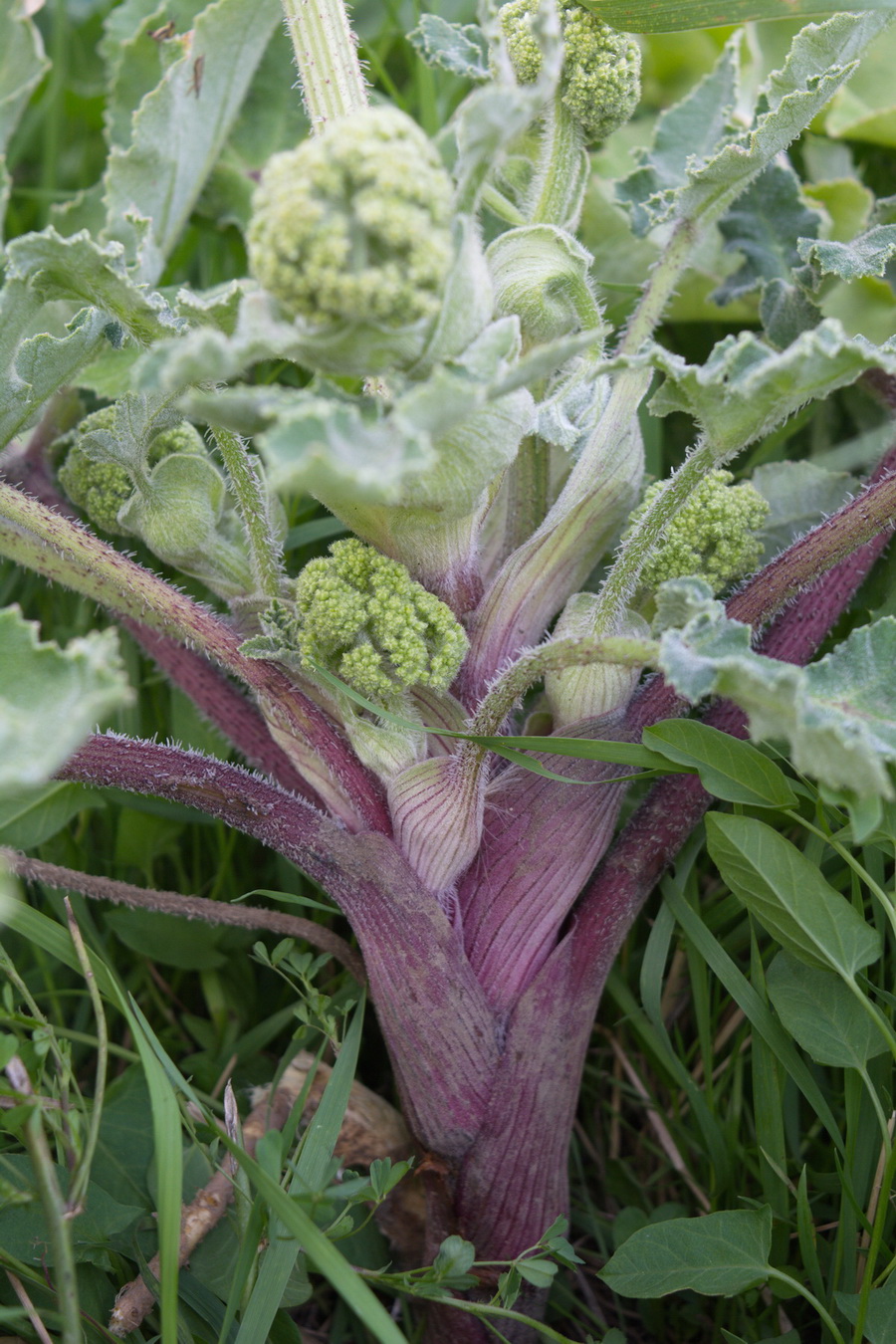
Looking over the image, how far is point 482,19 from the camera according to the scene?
5.94ft

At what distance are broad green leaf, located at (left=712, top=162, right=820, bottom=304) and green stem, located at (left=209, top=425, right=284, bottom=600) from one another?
40.2 inches

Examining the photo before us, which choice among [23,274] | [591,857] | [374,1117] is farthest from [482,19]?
[374,1117]

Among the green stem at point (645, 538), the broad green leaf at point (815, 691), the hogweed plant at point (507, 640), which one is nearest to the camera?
the broad green leaf at point (815, 691)

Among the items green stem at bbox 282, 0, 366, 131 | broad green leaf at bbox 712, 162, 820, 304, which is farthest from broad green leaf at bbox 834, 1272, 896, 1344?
green stem at bbox 282, 0, 366, 131

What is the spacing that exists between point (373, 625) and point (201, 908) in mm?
602

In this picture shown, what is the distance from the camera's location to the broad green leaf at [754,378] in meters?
1.13

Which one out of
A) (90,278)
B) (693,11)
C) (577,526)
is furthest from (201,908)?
(693,11)

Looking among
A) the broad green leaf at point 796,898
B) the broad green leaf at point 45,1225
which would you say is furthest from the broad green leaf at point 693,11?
the broad green leaf at point 45,1225

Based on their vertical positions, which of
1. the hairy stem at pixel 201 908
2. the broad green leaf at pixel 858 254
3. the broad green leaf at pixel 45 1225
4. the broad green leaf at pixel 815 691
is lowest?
the broad green leaf at pixel 45 1225

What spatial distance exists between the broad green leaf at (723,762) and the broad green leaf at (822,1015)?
24 centimetres

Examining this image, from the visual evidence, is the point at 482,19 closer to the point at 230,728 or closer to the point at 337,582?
the point at 337,582

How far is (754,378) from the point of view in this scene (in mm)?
1116

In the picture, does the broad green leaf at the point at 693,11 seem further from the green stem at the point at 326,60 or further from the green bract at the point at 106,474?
the green bract at the point at 106,474

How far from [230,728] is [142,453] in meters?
0.50
